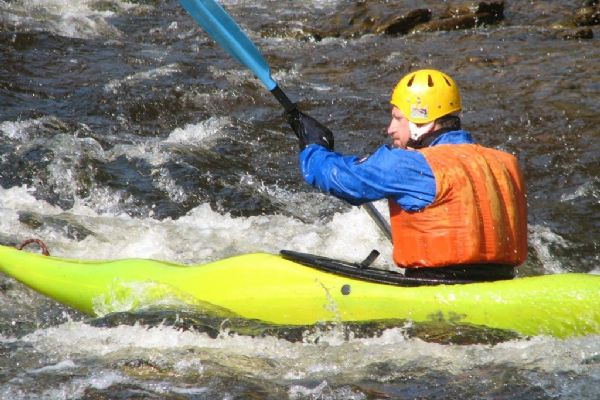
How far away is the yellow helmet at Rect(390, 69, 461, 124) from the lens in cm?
483

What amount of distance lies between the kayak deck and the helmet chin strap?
73 cm

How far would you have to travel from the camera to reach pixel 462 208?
4559 mm

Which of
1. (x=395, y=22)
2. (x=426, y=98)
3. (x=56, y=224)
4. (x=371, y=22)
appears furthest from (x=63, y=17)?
(x=426, y=98)

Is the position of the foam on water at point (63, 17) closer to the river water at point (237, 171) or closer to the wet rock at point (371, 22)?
the river water at point (237, 171)

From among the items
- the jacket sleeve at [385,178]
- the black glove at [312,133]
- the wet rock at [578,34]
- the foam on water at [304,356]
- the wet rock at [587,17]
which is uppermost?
the wet rock at [587,17]

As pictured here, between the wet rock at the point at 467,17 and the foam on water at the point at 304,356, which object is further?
the wet rock at the point at 467,17

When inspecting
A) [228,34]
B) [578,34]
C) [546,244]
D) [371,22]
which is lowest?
[546,244]

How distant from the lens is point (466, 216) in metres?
4.55

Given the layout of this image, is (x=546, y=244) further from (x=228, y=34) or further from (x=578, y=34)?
(x=578, y=34)

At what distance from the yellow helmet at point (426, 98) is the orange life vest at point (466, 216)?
0.21m

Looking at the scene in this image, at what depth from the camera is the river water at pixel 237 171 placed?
4.46 meters

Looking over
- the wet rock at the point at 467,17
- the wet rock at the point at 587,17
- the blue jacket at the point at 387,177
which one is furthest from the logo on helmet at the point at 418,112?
the wet rock at the point at 587,17

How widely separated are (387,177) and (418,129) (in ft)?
1.25

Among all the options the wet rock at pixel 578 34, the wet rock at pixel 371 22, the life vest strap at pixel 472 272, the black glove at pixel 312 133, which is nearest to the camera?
the life vest strap at pixel 472 272
